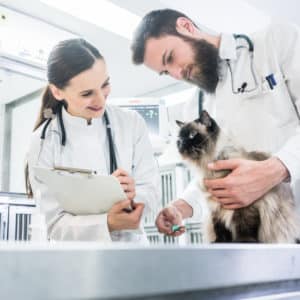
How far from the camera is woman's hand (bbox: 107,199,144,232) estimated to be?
1055 mm

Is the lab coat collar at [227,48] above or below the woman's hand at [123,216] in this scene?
above

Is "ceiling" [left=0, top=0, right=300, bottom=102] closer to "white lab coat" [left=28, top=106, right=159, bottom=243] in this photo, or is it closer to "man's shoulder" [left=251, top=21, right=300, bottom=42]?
"white lab coat" [left=28, top=106, right=159, bottom=243]

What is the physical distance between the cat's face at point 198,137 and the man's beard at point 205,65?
0.18m

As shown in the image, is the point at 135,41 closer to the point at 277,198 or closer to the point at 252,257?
the point at 277,198

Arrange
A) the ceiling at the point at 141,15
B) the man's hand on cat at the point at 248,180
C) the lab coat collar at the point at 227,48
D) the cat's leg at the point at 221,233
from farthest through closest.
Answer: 1. the ceiling at the point at 141,15
2. the lab coat collar at the point at 227,48
3. the cat's leg at the point at 221,233
4. the man's hand on cat at the point at 248,180

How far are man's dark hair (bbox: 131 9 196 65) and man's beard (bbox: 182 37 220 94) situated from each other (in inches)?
3.2

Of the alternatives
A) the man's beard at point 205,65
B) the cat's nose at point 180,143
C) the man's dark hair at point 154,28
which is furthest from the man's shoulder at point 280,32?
the cat's nose at point 180,143

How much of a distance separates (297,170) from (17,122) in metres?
1.02

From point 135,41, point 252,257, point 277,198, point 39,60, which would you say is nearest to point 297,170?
point 277,198

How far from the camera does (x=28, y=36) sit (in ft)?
5.59

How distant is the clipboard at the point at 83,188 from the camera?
93 cm

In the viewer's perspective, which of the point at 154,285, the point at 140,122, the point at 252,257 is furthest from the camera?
the point at 140,122

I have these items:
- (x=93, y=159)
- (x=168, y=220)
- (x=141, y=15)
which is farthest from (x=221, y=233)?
(x=141, y=15)

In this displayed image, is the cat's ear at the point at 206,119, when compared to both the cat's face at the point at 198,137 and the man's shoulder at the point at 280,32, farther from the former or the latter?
the man's shoulder at the point at 280,32
